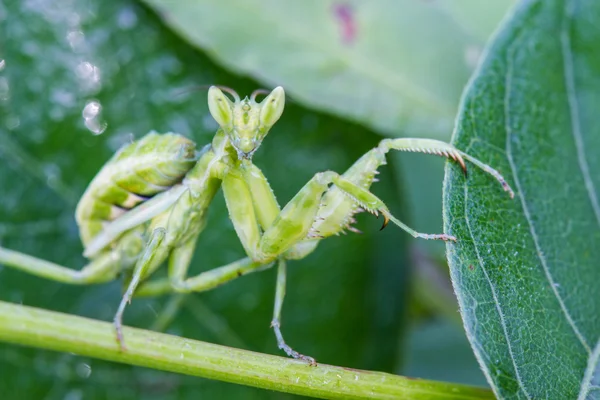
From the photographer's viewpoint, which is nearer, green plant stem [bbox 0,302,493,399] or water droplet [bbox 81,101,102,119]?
green plant stem [bbox 0,302,493,399]

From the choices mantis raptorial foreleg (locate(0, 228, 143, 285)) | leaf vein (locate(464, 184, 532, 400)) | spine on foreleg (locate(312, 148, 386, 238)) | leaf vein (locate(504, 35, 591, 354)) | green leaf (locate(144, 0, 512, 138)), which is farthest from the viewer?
green leaf (locate(144, 0, 512, 138))

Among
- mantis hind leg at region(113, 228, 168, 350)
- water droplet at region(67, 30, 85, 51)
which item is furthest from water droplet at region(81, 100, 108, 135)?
mantis hind leg at region(113, 228, 168, 350)

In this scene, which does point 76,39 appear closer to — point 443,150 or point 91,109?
point 91,109

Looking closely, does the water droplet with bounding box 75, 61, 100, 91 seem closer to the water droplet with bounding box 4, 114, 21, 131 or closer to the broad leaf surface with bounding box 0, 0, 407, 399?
the broad leaf surface with bounding box 0, 0, 407, 399

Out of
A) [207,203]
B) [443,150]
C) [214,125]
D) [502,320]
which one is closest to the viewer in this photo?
[502,320]

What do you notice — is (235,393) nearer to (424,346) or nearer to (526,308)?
(424,346)

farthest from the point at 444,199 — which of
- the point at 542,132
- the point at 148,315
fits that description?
the point at 148,315

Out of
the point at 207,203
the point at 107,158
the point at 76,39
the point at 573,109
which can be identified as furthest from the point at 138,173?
the point at 573,109
